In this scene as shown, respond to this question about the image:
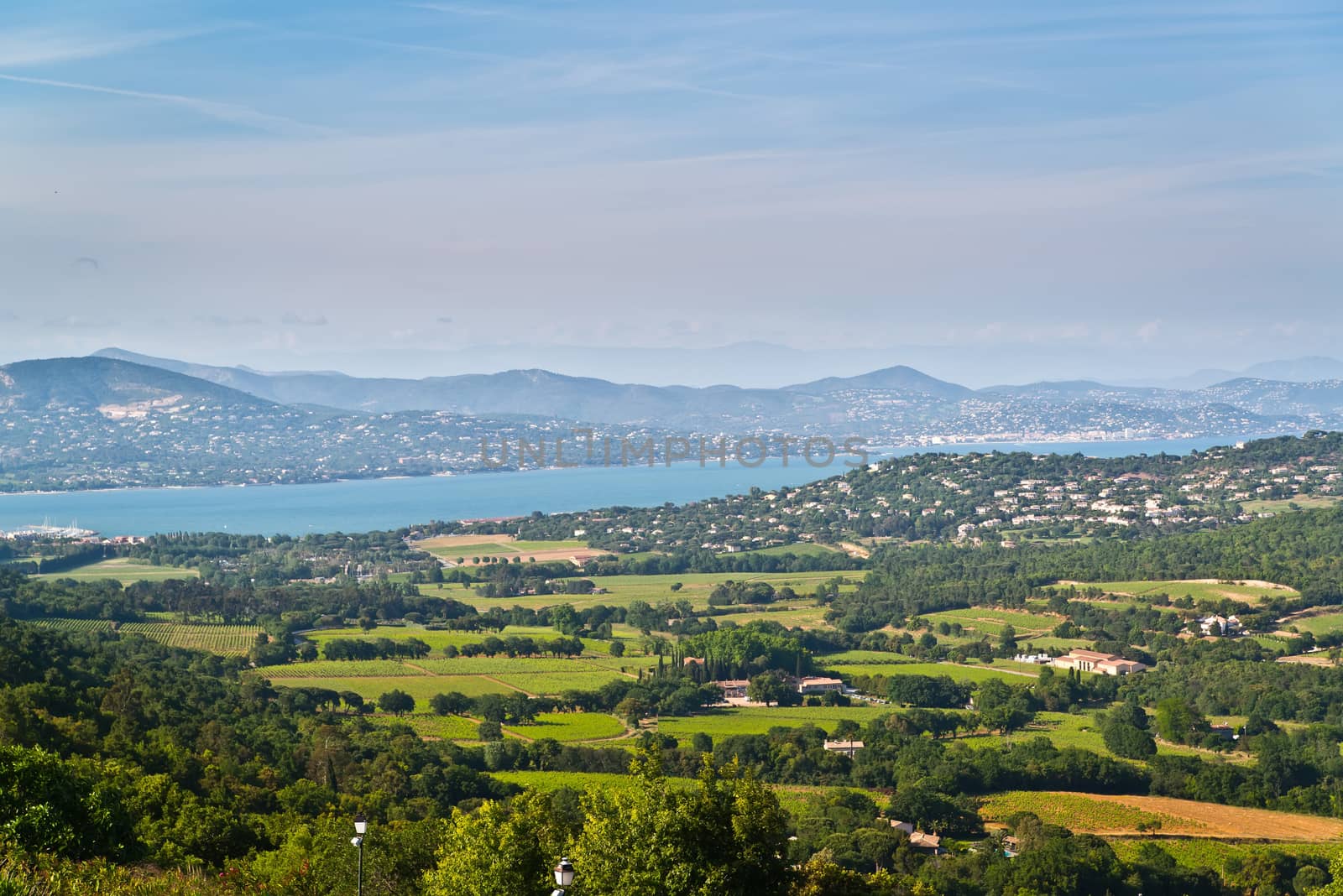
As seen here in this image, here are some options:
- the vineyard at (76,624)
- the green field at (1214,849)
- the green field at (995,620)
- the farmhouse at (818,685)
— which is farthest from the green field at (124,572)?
the green field at (1214,849)

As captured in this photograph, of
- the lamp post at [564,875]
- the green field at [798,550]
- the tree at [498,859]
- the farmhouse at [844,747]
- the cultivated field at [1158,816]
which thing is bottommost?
the farmhouse at [844,747]

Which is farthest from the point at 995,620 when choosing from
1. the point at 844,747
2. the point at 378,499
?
the point at 378,499

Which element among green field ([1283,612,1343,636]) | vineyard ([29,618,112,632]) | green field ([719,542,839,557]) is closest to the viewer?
vineyard ([29,618,112,632])

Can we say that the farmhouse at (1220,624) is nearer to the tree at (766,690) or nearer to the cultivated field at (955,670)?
the cultivated field at (955,670)

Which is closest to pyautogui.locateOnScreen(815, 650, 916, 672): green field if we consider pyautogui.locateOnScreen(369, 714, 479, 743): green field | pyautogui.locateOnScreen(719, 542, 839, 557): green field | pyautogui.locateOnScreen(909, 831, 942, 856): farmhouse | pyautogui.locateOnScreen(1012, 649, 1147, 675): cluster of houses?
pyautogui.locateOnScreen(1012, 649, 1147, 675): cluster of houses

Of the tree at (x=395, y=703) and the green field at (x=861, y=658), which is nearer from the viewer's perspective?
the tree at (x=395, y=703)

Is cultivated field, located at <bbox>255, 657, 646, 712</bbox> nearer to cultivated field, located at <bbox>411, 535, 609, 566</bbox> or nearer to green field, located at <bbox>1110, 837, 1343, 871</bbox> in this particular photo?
green field, located at <bbox>1110, 837, 1343, 871</bbox>
